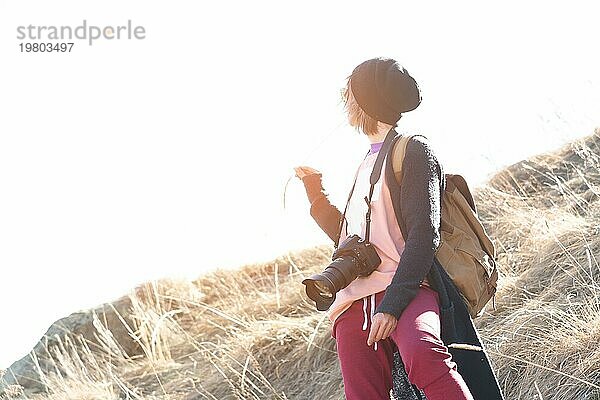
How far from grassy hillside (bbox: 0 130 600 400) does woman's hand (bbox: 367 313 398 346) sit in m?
1.05

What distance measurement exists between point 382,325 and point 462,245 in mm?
396

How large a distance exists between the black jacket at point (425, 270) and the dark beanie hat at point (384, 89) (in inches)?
5.3

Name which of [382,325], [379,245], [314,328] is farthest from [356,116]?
[314,328]

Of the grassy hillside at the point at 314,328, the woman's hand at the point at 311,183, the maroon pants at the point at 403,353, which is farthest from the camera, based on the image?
the grassy hillside at the point at 314,328

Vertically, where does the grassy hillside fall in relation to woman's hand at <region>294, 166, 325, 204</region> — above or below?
below

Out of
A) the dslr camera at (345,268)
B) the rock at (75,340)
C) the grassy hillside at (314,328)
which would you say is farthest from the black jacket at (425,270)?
the rock at (75,340)

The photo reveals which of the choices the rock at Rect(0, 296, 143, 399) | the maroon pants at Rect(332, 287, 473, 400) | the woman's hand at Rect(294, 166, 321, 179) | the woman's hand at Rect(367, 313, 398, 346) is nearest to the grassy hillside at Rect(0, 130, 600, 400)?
the rock at Rect(0, 296, 143, 399)

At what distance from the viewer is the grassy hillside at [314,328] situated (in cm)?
371

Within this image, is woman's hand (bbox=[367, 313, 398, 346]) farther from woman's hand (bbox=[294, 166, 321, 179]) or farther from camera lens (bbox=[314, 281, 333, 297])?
woman's hand (bbox=[294, 166, 321, 179])

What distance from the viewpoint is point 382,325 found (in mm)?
2393

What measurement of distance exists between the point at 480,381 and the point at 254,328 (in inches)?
138

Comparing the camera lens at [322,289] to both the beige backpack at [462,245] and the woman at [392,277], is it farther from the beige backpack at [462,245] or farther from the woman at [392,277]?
the beige backpack at [462,245]

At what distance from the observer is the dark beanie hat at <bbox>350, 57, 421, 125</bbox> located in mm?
2621

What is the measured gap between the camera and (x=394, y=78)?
8.60 ft
